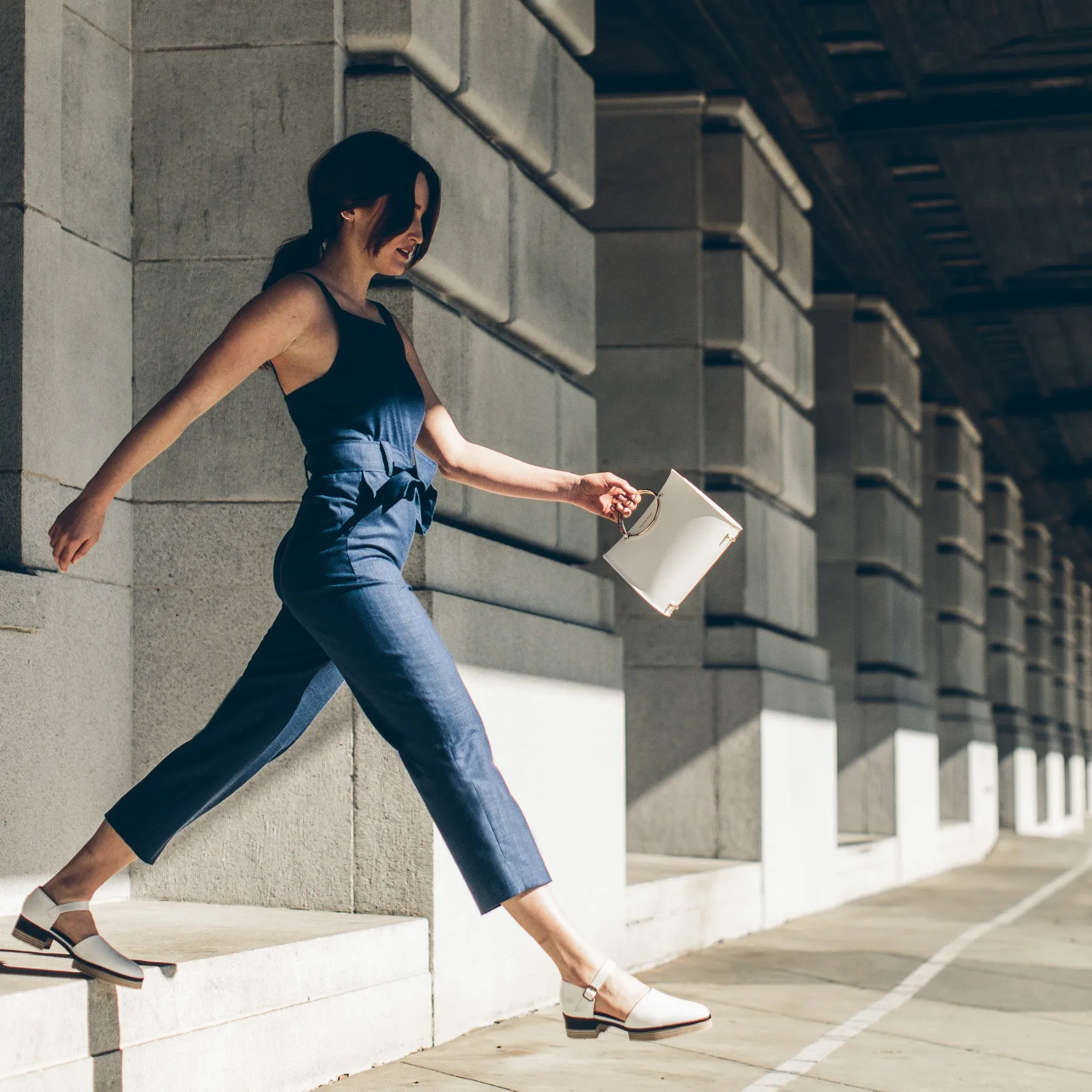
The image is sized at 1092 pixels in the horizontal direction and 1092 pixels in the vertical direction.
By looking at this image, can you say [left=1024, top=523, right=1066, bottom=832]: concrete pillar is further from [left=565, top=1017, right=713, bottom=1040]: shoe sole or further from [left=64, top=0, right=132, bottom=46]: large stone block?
[left=565, top=1017, right=713, bottom=1040]: shoe sole

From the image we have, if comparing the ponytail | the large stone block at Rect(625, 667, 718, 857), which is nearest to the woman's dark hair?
the ponytail

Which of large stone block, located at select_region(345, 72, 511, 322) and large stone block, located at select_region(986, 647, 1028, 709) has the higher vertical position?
large stone block, located at select_region(345, 72, 511, 322)

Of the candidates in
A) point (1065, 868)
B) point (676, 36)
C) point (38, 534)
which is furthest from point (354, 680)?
point (1065, 868)

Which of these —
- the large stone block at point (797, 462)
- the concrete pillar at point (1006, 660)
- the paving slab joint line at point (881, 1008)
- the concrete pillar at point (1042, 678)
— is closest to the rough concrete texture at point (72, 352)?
the paving slab joint line at point (881, 1008)

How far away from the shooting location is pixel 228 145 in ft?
17.0

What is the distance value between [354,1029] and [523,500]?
207cm

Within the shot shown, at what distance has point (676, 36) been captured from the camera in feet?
28.5

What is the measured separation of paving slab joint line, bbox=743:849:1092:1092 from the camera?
4.67 m

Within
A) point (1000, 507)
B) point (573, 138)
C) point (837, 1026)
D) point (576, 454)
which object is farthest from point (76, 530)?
point (1000, 507)

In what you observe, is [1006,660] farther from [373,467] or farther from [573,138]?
[373,467]

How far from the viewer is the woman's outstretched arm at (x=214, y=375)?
11.5 feet

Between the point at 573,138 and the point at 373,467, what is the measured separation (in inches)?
125

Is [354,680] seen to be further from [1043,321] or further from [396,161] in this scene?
[1043,321]

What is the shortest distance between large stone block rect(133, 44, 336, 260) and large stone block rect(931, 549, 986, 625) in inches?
539
